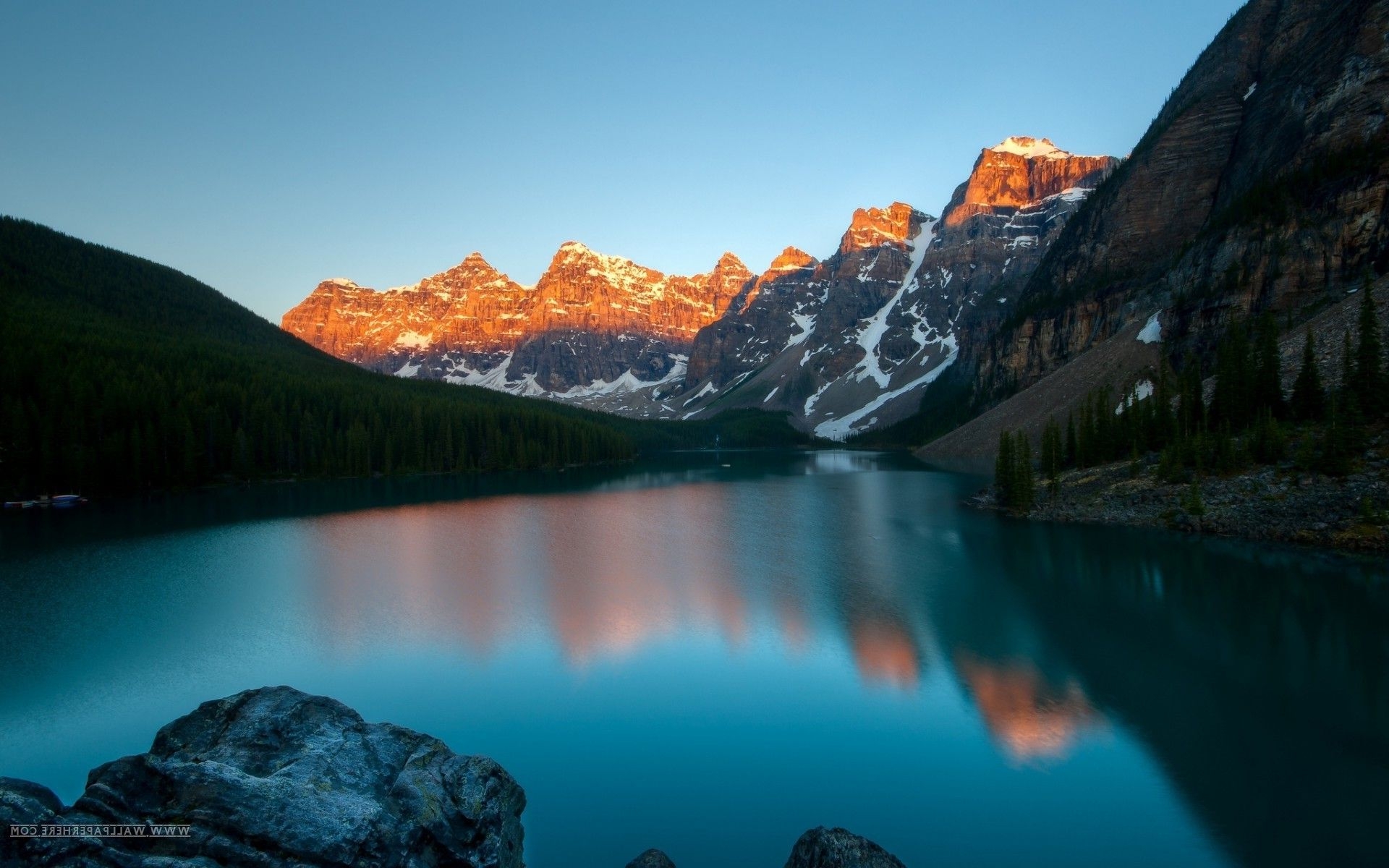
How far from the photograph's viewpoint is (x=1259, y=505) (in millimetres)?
30781

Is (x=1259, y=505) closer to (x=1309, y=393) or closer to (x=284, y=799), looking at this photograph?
(x=1309, y=393)

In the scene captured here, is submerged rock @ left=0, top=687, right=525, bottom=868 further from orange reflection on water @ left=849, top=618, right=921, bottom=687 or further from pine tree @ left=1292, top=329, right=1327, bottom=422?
pine tree @ left=1292, top=329, right=1327, bottom=422

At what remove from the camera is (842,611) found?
23.2m

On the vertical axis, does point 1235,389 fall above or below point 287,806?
above

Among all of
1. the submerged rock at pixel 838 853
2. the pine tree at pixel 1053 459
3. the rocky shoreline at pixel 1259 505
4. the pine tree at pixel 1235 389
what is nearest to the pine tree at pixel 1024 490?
the rocky shoreline at pixel 1259 505

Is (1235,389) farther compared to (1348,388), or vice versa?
(1235,389)

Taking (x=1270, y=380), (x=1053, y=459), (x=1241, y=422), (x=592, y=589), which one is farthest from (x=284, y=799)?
(x=1053, y=459)

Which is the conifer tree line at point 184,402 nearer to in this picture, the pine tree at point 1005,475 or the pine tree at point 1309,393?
the pine tree at point 1005,475

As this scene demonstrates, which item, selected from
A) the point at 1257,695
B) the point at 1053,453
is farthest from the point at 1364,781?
the point at 1053,453

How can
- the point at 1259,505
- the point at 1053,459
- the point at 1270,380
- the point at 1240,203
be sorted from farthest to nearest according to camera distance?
the point at 1240,203 → the point at 1053,459 → the point at 1270,380 → the point at 1259,505

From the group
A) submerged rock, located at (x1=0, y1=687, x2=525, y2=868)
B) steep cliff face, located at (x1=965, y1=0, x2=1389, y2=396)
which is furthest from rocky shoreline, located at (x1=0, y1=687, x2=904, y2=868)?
steep cliff face, located at (x1=965, y1=0, x2=1389, y2=396)

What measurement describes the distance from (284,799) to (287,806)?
108 millimetres

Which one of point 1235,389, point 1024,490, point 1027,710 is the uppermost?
point 1235,389

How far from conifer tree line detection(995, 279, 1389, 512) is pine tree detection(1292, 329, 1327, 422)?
0.12 ft
